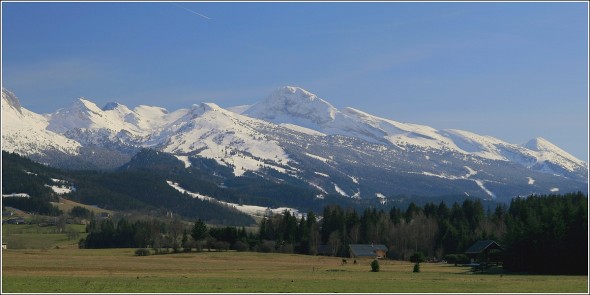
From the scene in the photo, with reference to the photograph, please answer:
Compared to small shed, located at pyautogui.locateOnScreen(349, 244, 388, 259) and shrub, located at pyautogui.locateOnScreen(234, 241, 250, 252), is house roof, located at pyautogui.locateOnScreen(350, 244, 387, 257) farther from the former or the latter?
shrub, located at pyautogui.locateOnScreen(234, 241, 250, 252)

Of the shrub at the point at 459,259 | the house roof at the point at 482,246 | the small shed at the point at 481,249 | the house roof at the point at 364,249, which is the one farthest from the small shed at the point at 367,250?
the shrub at the point at 459,259

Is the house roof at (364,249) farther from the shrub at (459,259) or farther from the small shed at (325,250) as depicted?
the shrub at (459,259)

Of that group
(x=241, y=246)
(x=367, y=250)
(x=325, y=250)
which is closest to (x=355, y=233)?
(x=325, y=250)

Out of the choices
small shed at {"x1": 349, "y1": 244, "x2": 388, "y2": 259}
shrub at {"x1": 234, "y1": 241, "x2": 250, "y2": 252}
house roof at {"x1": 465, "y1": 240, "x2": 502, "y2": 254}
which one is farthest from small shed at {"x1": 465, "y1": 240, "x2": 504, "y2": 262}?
shrub at {"x1": 234, "y1": 241, "x2": 250, "y2": 252}

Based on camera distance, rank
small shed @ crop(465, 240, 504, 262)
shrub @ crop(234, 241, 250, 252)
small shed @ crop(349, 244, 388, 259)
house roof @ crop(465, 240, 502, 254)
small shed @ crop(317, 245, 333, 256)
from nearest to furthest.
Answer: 1. small shed @ crop(465, 240, 504, 262)
2. house roof @ crop(465, 240, 502, 254)
3. small shed @ crop(349, 244, 388, 259)
4. shrub @ crop(234, 241, 250, 252)
5. small shed @ crop(317, 245, 333, 256)

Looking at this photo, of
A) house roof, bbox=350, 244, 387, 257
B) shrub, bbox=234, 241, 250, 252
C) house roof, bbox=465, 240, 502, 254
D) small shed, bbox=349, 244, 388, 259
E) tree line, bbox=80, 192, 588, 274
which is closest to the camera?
house roof, bbox=465, 240, 502, 254

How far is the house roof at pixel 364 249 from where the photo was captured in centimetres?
14825

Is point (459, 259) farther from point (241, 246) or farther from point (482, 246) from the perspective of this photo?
point (241, 246)

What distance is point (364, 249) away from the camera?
151 m

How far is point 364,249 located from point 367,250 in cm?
59

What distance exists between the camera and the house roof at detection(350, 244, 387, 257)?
5837 inches

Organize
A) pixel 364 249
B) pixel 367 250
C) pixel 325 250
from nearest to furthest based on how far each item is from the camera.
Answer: pixel 367 250, pixel 364 249, pixel 325 250

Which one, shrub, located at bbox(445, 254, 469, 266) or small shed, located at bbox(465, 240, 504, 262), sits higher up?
small shed, located at bbox(465, 240, 504, 262)

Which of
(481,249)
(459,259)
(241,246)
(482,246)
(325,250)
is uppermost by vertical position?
(482,246)
